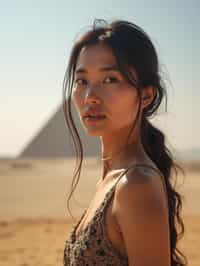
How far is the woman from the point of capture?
4.18ft

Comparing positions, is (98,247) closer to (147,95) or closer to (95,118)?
(95,118)

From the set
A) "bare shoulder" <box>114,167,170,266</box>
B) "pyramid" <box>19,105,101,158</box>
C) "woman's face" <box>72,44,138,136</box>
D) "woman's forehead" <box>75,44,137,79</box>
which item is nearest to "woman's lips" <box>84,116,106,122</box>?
"woman's face" <box>72,44,138,136</box>

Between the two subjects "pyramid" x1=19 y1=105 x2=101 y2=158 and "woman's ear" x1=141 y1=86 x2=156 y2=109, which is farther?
"pyramid" x1=19 y1=105 x2=101 y2=158

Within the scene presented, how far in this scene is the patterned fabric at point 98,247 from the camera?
138 cm

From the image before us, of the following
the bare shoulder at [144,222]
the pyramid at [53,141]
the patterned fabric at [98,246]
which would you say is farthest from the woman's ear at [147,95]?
the pyramid at [53,141]

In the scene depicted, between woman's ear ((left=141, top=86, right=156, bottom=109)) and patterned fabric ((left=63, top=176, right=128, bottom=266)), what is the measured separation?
338mm

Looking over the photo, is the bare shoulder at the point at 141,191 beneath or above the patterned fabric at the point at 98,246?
above

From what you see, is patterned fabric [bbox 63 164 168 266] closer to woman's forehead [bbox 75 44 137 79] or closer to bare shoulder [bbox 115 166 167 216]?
bare shoulder [bbox 115 166 167 216]

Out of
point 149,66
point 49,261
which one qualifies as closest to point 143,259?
point 149,66

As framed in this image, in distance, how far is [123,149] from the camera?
162 cm

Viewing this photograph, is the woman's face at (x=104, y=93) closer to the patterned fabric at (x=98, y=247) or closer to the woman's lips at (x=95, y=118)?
the woman's lips at (x=95, y=118)

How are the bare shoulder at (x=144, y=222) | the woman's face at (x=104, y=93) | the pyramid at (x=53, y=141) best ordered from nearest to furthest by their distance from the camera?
the bare shoulder at (x=144, y=222) → the woman's face at (x=104, y=93) → the pyramid at (x=53, y=141)

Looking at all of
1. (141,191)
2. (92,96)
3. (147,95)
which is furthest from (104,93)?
(141,191)

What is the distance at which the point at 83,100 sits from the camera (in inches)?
62.2
